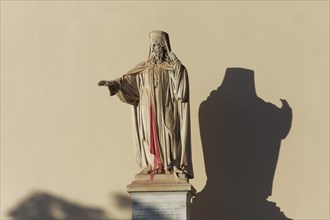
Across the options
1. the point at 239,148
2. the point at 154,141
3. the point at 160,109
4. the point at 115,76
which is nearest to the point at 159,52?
the point at 160,109

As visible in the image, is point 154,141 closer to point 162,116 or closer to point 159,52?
point 162,116

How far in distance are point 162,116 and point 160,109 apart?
0.21 ft

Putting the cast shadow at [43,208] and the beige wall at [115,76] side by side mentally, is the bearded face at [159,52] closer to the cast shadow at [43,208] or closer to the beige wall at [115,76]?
the beige wall at [115,76]

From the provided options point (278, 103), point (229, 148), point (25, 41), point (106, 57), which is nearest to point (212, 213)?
point (229, 148)

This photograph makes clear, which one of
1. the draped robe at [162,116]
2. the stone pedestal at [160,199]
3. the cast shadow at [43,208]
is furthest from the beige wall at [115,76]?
the stone pedestal at [160,199]

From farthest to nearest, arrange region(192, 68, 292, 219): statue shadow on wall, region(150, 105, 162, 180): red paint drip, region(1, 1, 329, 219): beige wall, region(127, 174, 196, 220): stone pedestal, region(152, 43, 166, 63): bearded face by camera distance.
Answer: region(1, 1, 329, 219): beige wall → region(192, 68, 292, 219): statue shadow on wall → region(152, 43, 166, 63): bearded face → region(150, 105, 162, 180): red paint drip → region(127, 174, 196, 220): stone pedestal

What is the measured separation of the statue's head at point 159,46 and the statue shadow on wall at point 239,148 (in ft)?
3.36

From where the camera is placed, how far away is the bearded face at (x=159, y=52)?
24.6 ft

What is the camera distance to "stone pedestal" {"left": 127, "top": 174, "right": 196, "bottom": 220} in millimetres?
7102

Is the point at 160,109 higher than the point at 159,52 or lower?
lower

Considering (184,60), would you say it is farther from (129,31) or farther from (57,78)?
(57,78)

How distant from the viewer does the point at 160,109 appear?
7410 mm

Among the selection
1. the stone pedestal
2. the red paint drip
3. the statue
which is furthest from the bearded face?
the stone pedestal

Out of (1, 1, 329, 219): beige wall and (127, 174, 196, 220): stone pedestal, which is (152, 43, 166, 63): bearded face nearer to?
(1, 1, 329, 219): beige wall
